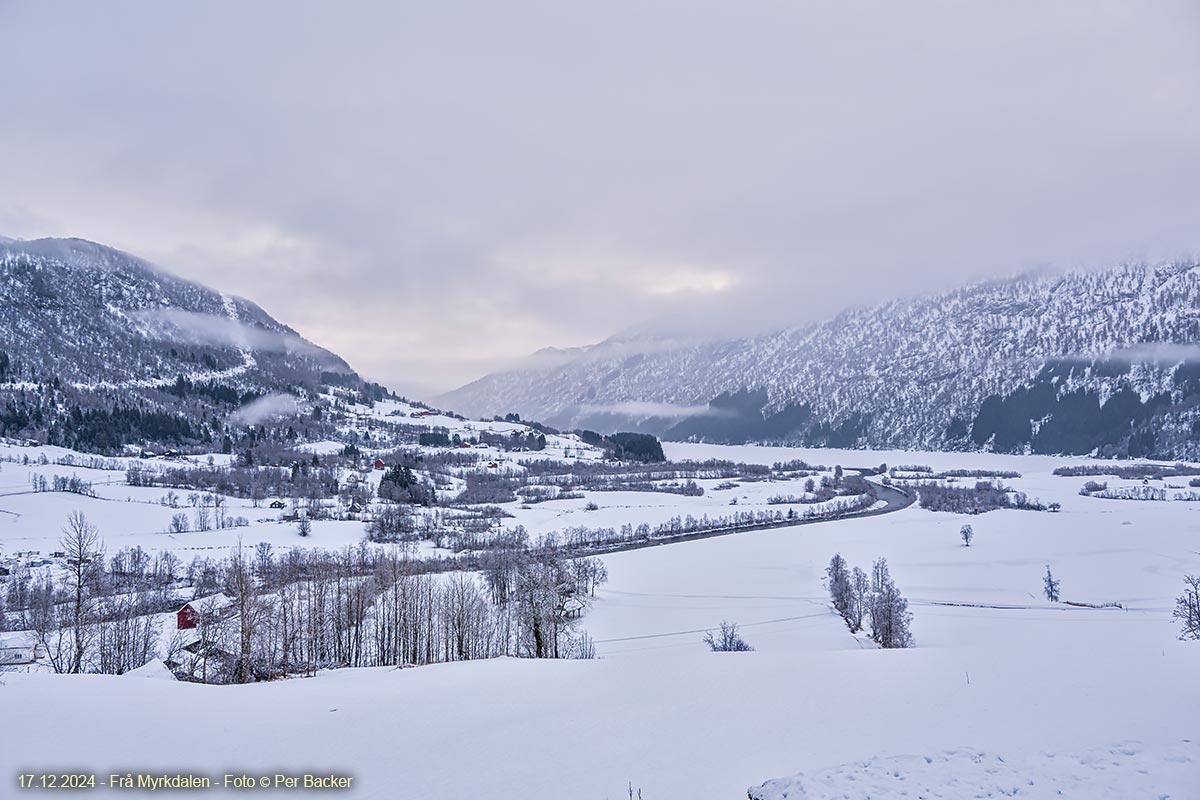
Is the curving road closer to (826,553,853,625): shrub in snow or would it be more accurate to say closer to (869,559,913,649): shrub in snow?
(826,553,853,625): shrub in snow

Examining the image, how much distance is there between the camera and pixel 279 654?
34.8 meters

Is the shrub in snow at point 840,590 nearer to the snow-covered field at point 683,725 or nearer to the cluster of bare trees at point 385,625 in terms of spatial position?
the cluster of bare trees at point 385,625

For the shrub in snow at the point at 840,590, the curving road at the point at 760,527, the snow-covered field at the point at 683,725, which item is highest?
the snow-covered field at the point at 683,725

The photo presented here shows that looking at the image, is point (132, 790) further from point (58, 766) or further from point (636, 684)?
point (636, 684)

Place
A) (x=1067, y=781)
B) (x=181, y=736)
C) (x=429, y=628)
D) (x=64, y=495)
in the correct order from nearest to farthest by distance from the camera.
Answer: (x=1067, y=781) → (x=181, y=736) → (x=429, y=628) → (x=64, y=495)

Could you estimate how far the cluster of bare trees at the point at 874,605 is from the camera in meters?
43.7

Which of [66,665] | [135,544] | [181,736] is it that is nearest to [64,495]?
[135,544]

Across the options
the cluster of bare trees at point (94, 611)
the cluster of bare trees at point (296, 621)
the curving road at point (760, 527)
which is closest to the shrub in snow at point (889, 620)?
the cluster of bare trees at point (296, 621)

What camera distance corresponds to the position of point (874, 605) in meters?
48.6

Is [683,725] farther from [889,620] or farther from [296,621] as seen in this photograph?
[889,620]

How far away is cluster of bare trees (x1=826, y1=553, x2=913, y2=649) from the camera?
43.7 meters

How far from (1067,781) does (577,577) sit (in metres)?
46.8

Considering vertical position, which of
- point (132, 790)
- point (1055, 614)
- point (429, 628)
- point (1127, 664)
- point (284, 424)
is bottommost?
point (1055, 614)

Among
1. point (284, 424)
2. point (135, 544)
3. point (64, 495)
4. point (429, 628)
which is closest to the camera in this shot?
point (429, 628)
